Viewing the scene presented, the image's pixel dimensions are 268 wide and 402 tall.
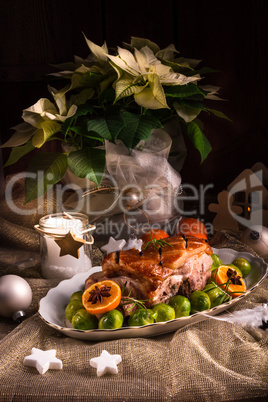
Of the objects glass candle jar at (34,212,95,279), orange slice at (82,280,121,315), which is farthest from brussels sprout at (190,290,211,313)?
glass candle jar at (34,212,95,279)

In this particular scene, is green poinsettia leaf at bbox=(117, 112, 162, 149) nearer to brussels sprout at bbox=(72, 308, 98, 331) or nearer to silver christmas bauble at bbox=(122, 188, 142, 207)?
silver christmas bauble at bbox=(122, 188, 142, 207)

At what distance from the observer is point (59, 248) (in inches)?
45.4

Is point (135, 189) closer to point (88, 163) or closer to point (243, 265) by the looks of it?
point (88, 163)

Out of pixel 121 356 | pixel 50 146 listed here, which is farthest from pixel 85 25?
pixel 121 356

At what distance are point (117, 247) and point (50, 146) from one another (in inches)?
18.2

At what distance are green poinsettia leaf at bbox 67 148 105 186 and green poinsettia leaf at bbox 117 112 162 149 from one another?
69 millimetres

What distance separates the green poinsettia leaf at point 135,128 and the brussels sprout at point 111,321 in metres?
0.42

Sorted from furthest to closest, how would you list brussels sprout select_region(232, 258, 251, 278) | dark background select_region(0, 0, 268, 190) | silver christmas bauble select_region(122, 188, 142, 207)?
dark background select_region(0, 0, 268, 190), silver christmas bauble select_region(122, 188, 142, 207), brussels sprout select_region(232, 258, 251, 278)

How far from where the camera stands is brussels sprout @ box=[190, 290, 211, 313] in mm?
925

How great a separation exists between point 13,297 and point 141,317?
0.93 ft

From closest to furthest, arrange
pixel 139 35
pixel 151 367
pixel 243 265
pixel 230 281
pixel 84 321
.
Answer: pixel 151 367 < pixel 84 321 < pixel 230 281 < pixel 243 265 < pixel 139 35

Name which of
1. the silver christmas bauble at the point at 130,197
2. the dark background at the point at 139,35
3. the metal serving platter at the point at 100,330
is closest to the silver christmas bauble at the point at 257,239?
the metal serving platter at the point at 100,330

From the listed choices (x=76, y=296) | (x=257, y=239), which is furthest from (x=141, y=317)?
(x=257, y=239)

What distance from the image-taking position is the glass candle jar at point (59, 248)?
113cm
